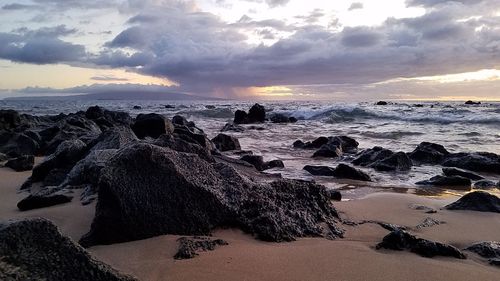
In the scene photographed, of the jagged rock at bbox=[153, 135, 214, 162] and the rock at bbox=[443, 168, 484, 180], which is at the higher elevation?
the jagged rock at bbox=[153, 135, 214, 162]

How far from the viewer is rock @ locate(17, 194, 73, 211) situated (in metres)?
4.77

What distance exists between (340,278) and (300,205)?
1506 millimetres

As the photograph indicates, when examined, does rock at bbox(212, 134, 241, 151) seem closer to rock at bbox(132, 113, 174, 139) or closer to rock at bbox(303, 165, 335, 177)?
rock at bbox(132, 113, 174, 139)

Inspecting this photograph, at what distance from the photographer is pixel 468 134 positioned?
18016mm

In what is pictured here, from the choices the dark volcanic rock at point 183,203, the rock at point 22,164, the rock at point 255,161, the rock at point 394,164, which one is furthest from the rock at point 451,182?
the rock at point 22,164

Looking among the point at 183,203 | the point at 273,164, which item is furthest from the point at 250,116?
the point at 183,203

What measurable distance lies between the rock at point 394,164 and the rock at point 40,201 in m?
6.85

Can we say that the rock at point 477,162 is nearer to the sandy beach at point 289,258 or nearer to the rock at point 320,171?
the rock at point 320,171

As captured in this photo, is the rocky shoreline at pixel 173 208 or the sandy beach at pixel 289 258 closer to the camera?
the rocky shoreline at pixel 173 208

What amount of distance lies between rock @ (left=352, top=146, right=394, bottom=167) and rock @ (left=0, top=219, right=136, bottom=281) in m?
8.88

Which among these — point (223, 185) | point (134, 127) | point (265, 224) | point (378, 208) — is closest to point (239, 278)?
point (265, 224)

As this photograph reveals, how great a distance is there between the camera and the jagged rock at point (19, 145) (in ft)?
35.2

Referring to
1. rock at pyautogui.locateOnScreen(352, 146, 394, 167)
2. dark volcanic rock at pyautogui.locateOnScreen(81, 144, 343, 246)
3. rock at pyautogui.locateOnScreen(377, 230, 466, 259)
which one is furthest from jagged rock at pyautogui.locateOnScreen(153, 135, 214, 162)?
rock at pyautogui.locateOnScreen(352, 146, 394, 167)

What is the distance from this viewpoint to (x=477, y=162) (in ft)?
32.3
